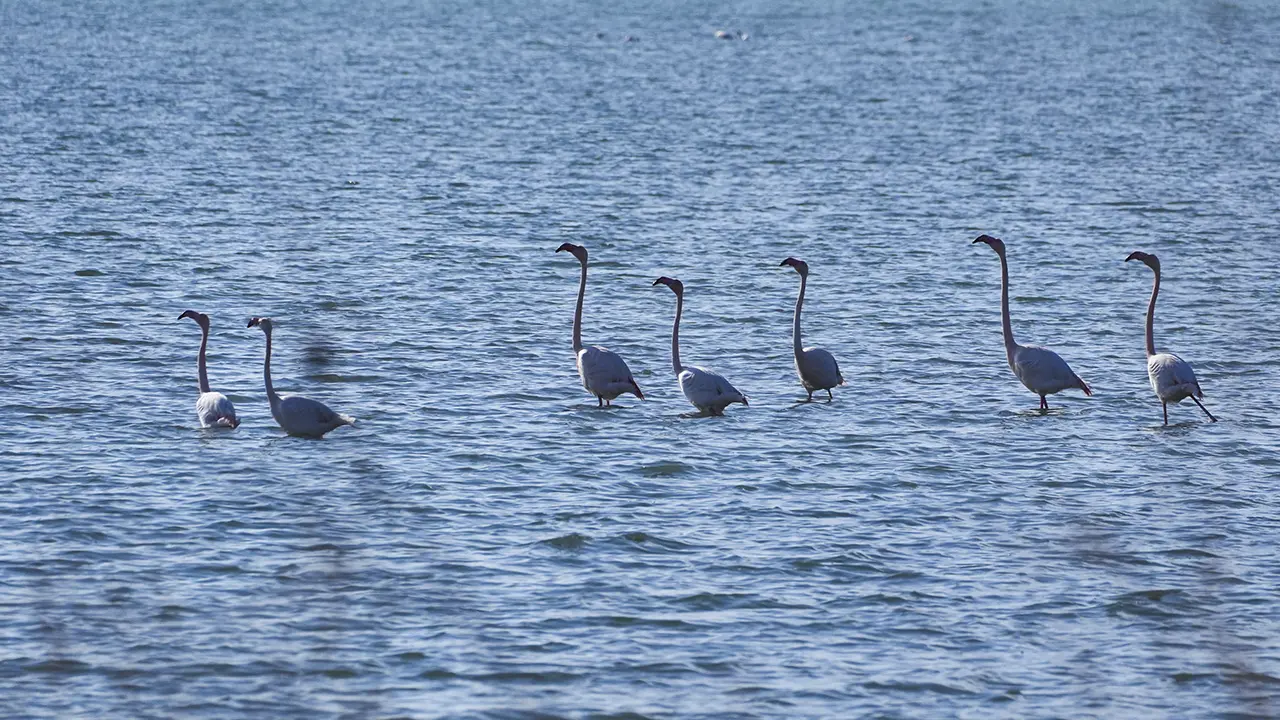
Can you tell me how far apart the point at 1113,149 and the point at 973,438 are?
29.3m

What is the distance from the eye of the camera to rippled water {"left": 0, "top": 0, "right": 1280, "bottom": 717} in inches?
505

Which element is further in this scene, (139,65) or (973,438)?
(139,65)

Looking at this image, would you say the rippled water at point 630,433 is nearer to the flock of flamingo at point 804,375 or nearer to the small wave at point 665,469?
the small wave at point 665,469

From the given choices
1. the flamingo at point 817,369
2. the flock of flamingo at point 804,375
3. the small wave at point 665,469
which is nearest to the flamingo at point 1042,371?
the flock of flamingo at point 804,375

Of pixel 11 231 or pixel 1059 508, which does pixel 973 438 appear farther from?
pixel 11 231

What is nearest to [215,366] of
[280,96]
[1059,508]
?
[1059,508]

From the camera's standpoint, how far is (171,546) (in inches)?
597

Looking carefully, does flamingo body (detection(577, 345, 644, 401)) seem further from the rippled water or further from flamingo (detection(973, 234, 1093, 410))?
flamingo (detection(973, 234, 1093, 410))

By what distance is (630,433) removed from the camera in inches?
782

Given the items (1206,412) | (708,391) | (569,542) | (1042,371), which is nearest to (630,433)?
(708,391)

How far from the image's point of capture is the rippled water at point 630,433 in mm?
12836

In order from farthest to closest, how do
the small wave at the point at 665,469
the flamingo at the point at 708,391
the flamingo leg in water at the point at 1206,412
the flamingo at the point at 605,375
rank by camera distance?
the flamingo at the point at 605,375 < the flamingo at the point at 708,391 < the flamingo leg in water at the point at 1206,412 < the small wave at the point at 665,469

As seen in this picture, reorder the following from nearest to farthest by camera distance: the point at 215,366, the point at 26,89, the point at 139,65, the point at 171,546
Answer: the point at 171,546 → the point at 215,366 → the point at 26,89 → the point at 139,65

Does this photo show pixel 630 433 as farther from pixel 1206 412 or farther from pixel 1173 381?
pixel 1206 412
